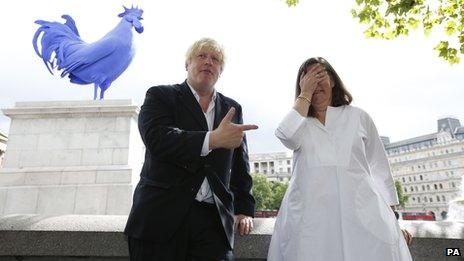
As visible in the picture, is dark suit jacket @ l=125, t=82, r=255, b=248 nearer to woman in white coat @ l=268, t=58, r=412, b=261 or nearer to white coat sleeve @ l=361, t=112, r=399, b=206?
woman in white coat @ l=268, t=58, r=412, b=261

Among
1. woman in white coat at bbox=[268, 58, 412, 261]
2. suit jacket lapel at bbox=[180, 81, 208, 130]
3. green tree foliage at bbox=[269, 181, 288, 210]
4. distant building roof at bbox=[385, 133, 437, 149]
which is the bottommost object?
green tree foliage at bbox=[269, 181, 288, 210]

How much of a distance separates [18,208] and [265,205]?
56.6 m

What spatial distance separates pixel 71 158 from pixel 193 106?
711cm

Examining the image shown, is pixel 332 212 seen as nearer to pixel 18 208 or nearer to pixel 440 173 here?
pixel 18 208

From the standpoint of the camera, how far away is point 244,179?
2725mm

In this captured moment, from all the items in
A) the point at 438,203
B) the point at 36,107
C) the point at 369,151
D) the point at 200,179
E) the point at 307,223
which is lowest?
the point at 438,203

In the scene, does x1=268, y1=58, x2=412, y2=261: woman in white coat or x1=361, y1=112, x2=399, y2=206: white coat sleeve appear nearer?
x1=268, y1=58, x2=412, y2=261: woman in white coat

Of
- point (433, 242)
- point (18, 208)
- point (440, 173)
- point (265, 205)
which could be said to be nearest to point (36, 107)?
point (18, 208)

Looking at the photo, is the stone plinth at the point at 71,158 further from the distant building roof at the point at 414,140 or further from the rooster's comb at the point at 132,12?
the distant building roof at the point at 414,140

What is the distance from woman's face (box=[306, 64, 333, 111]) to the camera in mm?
2693

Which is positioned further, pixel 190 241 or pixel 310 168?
pixel 310 168

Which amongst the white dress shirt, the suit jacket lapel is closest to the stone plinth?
the white dress shirt

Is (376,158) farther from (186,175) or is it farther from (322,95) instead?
(186,175)

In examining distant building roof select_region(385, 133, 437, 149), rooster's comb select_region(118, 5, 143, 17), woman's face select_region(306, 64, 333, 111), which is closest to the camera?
woman's face select_region(306, 64, 333, 111)
